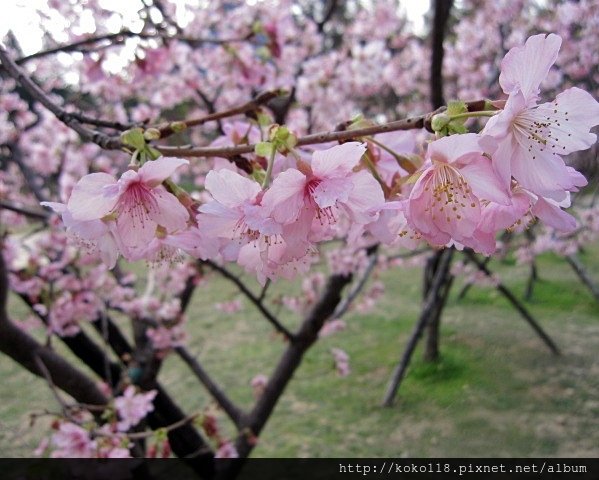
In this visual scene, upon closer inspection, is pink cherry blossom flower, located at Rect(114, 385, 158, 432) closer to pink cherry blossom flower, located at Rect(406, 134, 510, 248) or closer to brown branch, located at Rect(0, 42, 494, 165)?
brown branch, located at Rect(0, 42, 494, 165)

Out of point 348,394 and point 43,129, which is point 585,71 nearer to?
point 348,394

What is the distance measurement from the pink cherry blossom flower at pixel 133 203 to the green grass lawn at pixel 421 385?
2231 mm

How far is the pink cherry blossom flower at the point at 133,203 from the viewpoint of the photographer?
0.64m

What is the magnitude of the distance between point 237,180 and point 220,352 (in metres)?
4.88

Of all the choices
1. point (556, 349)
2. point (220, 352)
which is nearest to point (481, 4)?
point (556, 349)

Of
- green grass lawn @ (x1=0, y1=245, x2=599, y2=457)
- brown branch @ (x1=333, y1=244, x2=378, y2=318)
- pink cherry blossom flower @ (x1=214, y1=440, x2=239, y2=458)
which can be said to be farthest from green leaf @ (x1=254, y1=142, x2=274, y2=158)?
brown branch @ (x1=333, y1=244, x2=378, y2=318)

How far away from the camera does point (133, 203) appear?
2.30 ft

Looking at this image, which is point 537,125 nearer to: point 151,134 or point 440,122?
point 440,122

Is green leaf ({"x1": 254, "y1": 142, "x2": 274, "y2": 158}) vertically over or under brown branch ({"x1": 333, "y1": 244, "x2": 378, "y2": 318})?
over

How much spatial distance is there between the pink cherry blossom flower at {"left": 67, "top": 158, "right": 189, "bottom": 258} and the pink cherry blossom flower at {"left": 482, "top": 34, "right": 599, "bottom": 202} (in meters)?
0.36

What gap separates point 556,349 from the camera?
4520 millimetres

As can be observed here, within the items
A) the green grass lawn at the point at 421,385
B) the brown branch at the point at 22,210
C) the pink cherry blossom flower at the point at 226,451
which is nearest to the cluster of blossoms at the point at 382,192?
the brown branch at the point at 22,210

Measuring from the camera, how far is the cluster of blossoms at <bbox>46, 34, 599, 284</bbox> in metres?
0.57

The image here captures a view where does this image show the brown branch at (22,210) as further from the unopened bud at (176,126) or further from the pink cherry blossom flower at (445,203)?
the pink cherry blossom flower at (445,203)
